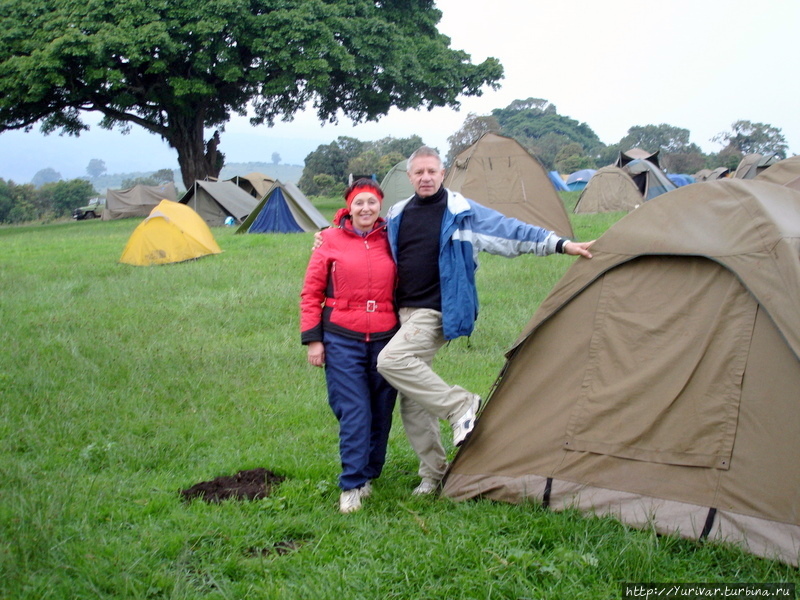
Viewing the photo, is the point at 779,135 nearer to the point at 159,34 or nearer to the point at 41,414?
the point at 159,34

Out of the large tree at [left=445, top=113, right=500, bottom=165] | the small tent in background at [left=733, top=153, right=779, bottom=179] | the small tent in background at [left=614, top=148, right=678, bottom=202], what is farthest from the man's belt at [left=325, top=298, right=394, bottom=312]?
the large tree at [left=445, top=113, right=500, bottom=165]

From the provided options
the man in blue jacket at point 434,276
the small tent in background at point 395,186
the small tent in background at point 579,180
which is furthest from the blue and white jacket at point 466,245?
the small tent in background at point 579,180

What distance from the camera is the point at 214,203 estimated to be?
21203 millimetres

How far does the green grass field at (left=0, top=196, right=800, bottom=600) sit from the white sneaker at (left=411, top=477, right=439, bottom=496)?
9 centimetres

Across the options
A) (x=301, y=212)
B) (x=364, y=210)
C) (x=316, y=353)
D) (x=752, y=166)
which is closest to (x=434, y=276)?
(x=364, y=210)

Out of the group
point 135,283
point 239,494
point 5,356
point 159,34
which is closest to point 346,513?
point 239,494

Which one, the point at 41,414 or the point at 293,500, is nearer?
the point at 293,500

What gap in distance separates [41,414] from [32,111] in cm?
2219

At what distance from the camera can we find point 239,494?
416cm

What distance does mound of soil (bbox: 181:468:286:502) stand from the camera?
4.14 meters

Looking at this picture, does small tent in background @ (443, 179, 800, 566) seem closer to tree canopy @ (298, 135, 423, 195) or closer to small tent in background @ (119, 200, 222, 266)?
small tent in background @ (119, 200, 222, 266)

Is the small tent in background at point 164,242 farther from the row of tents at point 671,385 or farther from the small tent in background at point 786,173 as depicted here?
the row of tents at point 671,385

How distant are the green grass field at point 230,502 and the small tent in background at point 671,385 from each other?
0.15 meters

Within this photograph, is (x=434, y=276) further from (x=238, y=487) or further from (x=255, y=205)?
(x=255, y=205)
